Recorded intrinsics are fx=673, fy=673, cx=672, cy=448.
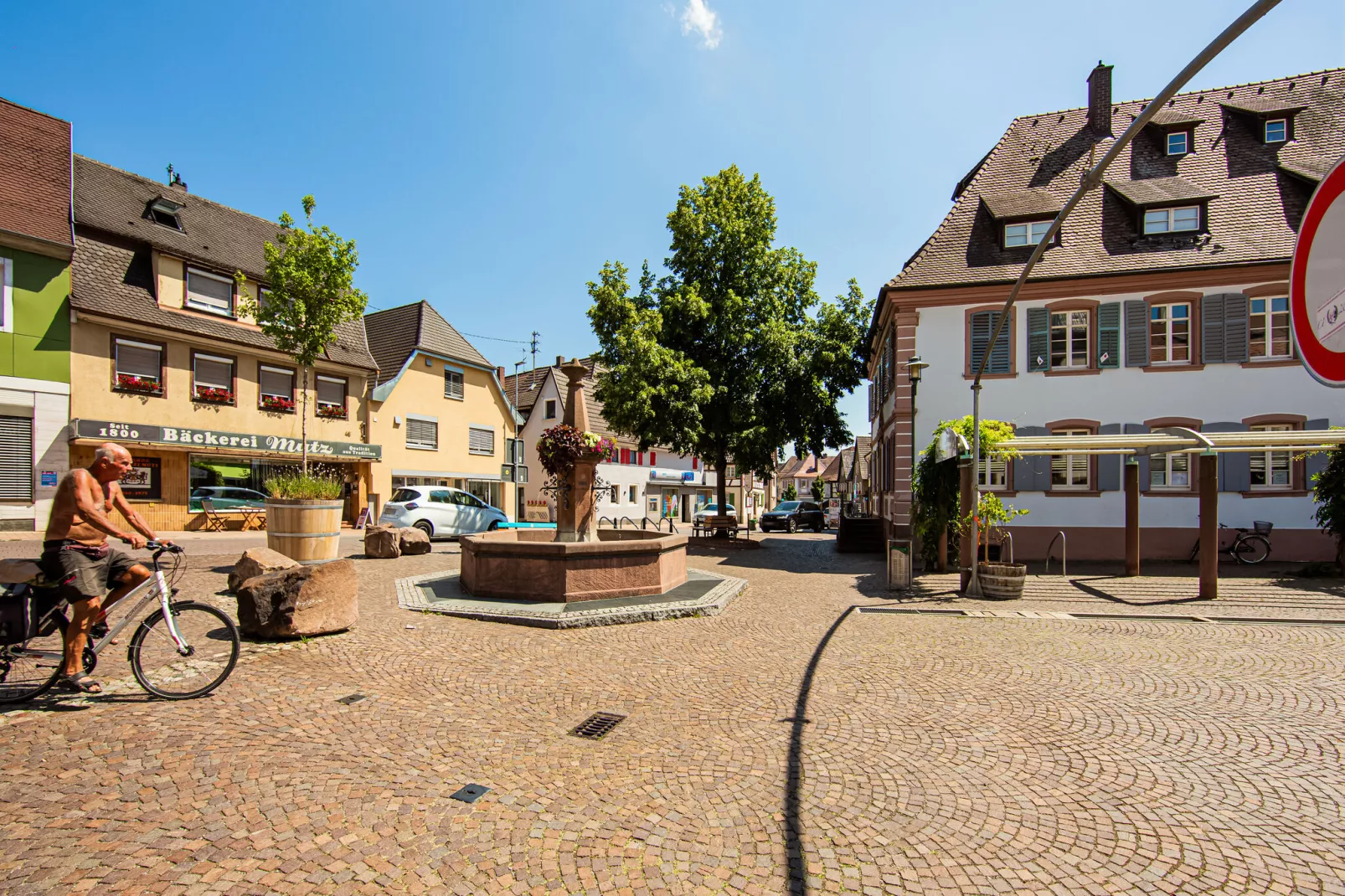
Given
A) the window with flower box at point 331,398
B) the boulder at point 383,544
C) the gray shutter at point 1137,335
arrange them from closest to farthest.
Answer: the boulder at point 383,544
the gray shutter at point 1137,335
the window with flower box at point 331,398

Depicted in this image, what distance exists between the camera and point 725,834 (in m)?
3.47

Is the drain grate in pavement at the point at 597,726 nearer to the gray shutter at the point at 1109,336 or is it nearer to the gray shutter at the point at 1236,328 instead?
the gray shutter at the point at 1109,336

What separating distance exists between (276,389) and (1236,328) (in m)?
29.5

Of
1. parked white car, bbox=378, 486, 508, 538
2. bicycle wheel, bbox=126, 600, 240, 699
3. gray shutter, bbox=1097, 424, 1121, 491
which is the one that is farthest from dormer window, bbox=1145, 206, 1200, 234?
bicycle wheel, bbox=126, 600, 240, 699

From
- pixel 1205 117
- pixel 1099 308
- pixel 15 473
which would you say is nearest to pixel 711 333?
pixel 1099 308

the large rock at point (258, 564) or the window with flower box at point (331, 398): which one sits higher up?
the window with flower box at point (331, 398)

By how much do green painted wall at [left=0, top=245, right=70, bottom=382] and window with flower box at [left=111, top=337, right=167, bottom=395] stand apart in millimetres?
1321

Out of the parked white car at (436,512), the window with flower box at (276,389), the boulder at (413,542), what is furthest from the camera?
the window with flower box at (276,389)

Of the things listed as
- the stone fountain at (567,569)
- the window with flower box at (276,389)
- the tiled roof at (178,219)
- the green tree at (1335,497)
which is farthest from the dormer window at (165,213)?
the green tree at (1335,497)

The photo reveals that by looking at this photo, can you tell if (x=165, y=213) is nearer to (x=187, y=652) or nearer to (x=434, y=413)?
(x=434, y=413)

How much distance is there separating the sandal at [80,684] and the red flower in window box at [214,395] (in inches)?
816

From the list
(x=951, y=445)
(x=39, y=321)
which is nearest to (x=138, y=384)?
(x=39, y=321)

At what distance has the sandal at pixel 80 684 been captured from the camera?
16.6ft

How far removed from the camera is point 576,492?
456 inches
